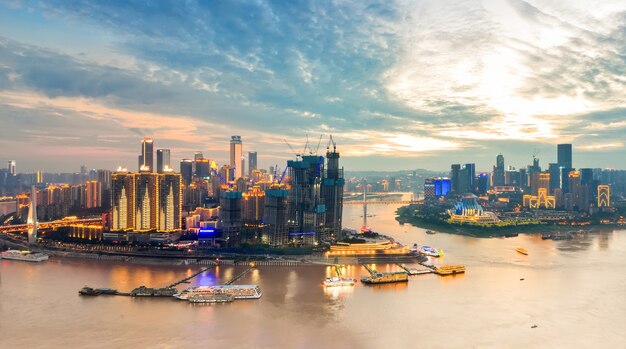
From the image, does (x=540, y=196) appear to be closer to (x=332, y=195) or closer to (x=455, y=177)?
(x=455, y=177)

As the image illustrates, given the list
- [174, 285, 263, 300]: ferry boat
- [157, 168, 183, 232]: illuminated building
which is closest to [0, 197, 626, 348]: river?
[174, 285, 263, 300]: ferry boat

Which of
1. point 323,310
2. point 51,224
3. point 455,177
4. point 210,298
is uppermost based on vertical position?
point 455,177

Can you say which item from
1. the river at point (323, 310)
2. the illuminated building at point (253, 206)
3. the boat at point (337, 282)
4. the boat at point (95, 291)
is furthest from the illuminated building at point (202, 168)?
the boat at point (337, 282)

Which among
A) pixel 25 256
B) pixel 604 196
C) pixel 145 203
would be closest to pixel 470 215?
pixel 604 196

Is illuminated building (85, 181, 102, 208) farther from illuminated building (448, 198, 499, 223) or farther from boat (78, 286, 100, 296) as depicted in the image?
illuminated building (448, 198, 499, 223)

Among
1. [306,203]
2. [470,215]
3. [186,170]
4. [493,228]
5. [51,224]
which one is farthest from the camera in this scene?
[186,170]

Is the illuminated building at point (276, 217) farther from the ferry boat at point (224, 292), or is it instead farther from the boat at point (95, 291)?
the boat at point (95, 291)
